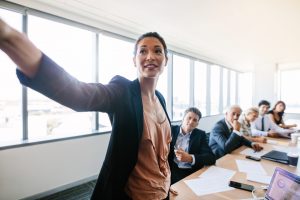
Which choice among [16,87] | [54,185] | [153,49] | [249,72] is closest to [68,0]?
[16,87]

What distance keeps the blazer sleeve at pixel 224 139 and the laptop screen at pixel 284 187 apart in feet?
3.96

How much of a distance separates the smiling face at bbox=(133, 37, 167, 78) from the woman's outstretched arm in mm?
437

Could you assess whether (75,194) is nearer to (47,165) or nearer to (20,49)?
(47,165)

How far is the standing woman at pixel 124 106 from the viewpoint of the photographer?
1.35 ft

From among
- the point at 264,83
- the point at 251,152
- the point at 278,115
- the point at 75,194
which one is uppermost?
the point at 264,83

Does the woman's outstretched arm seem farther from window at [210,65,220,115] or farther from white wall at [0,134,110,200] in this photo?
window at [210,65,220,115]

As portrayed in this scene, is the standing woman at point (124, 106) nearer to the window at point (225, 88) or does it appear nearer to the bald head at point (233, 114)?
the bald head at point (233, 114)

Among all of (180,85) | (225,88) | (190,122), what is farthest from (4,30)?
(225,88)

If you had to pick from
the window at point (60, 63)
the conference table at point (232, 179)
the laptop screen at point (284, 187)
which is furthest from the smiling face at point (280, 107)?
the window at point (60, 63)

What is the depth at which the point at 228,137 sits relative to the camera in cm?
250

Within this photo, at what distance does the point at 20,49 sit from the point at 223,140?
2394 mm

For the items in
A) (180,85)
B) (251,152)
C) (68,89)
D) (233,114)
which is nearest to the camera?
(68,89)

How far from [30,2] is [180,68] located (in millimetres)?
3854

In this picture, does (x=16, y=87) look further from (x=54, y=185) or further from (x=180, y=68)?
(x=180, y=68)
